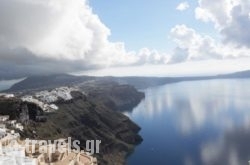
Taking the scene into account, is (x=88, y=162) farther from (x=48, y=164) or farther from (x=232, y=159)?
(x=232, y=159)

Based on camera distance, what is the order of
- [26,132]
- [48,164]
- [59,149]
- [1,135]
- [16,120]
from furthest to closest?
[16,120]
[26,132]
[1,135]
[59,149]
[48,164]

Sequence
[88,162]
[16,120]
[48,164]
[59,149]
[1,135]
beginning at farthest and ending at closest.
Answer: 1. [16,120]
2. [1,135]
3. [59,149]
4. [88,162]
5. [48,164]

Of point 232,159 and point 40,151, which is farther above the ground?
point 40,151

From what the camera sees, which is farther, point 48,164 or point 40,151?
point 40,151

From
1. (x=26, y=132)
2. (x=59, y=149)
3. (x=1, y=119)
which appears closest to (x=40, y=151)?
(x=59, y=149)

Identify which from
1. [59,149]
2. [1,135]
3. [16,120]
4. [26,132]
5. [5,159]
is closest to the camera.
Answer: [5,159]

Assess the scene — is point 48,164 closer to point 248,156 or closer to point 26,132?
point 26,132

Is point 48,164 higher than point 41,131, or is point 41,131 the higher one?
point 48,164

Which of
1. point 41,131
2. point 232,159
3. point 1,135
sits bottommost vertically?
point 232,159

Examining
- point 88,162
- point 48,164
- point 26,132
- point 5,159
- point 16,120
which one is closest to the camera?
point 5,159

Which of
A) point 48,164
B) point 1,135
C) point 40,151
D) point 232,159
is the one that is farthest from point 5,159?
point 232,159
